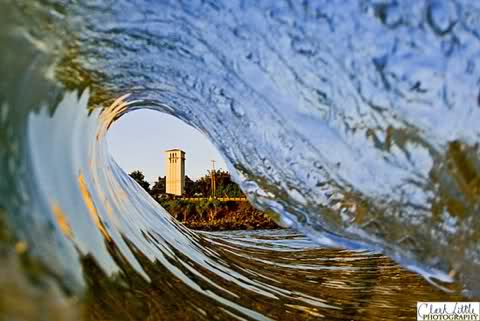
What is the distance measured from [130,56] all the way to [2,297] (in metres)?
0.37

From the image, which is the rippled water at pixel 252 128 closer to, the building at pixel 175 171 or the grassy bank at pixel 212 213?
the grassy bank at pixel 212 213

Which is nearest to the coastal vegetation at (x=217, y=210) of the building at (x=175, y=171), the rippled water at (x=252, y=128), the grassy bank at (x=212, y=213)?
the grassy bank at (x=212, y=213)

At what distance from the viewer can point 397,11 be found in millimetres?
491

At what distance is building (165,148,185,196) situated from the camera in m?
5.12

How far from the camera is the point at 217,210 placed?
3852 millimetres

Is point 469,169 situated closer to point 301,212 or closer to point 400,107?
point 400,107

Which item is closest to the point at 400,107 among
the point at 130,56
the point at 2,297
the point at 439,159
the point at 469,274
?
the point at 439,159

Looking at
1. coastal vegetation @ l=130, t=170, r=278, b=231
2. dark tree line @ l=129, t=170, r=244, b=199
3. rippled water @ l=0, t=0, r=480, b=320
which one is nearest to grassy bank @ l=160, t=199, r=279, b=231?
coastal vegetation @ l=130, t=170, r=278, b=231

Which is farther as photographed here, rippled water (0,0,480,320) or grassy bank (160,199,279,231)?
grassy bank (160,199,279,231)

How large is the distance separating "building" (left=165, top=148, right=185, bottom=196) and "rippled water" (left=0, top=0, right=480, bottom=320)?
4345 mm

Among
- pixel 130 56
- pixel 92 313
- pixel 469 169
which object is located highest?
pixel 130 56

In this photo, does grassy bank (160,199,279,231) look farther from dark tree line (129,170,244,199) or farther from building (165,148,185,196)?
building (165,148,185,196)

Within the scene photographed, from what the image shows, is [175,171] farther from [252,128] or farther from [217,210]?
[252,128]

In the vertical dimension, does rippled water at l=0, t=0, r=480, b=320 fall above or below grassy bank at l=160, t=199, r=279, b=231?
above
